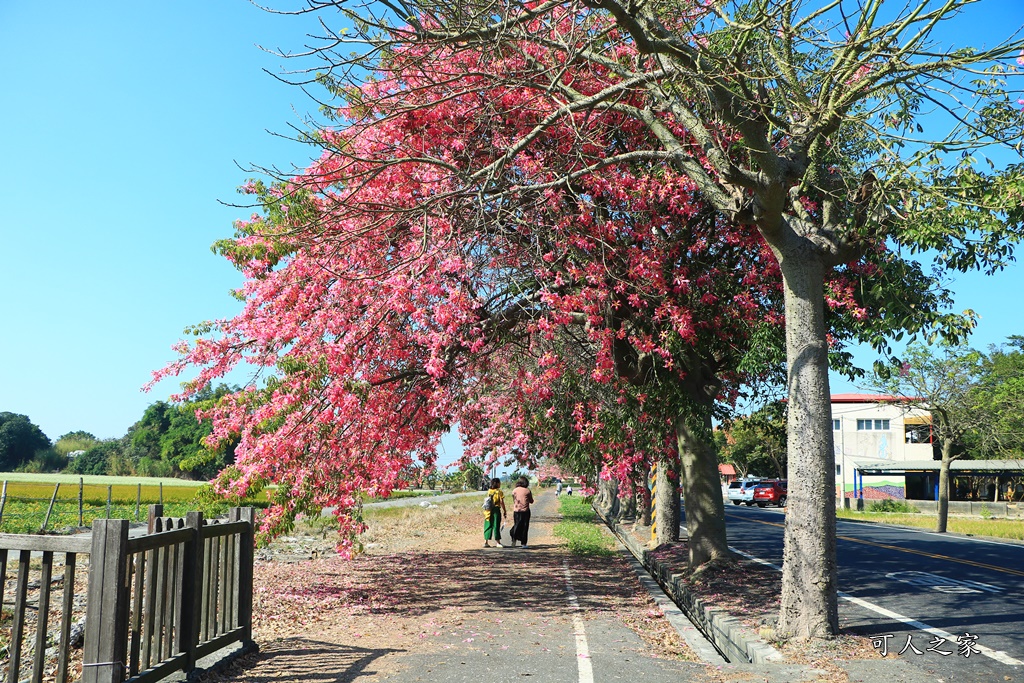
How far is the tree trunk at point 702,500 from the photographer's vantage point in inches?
562

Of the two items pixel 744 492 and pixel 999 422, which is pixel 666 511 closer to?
pixel 999 422

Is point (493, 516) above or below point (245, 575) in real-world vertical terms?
below

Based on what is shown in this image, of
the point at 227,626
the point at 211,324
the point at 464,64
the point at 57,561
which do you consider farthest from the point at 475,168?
the point at 57,561

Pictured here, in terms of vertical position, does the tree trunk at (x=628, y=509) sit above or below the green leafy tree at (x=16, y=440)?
below

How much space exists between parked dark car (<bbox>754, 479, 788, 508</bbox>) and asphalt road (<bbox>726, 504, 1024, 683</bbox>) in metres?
32.4

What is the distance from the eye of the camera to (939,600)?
11.4m

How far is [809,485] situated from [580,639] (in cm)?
312

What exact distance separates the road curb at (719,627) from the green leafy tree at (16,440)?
127 m

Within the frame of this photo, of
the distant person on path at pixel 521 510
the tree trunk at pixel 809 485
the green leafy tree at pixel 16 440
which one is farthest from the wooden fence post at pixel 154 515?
the green leafy tree at pixel 16 440

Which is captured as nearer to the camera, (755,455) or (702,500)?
(702,500)

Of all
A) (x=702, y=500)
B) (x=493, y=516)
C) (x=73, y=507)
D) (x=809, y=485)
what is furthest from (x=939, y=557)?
(x=73, y=507)

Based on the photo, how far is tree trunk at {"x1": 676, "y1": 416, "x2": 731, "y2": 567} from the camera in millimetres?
14273

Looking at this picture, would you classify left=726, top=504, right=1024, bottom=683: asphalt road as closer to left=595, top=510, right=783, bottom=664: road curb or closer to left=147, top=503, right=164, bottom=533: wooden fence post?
left=595, top=510, right=783, bottom=664: road curb

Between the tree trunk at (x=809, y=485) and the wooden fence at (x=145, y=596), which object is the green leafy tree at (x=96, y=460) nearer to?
the wooden fence at (x=145, y=596)
